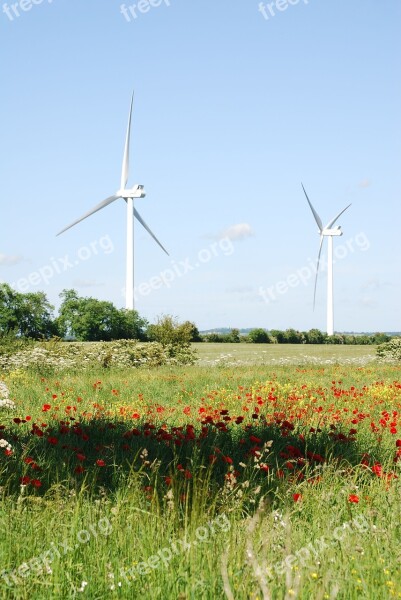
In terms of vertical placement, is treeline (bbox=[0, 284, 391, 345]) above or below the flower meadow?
above

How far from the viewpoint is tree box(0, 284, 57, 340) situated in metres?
52.8

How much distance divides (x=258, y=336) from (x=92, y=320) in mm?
13276

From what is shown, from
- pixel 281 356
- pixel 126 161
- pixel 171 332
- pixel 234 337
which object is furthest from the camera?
pixel 234 337

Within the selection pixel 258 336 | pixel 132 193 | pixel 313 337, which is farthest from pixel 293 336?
pixel 132 193

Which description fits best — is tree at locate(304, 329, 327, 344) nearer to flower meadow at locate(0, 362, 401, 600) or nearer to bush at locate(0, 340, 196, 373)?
bush at locate(0, 340, 196, 373)

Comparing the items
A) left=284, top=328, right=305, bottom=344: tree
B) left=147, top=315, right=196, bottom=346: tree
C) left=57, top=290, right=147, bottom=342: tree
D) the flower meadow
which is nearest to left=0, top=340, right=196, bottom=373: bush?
left=147, top=315, right=196, bottom=346: tree

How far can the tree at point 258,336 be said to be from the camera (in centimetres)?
5309

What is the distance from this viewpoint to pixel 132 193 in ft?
125

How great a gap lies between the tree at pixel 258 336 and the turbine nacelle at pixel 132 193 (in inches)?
718

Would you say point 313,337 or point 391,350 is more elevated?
point 313,337

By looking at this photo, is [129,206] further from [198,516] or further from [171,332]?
[198,516]

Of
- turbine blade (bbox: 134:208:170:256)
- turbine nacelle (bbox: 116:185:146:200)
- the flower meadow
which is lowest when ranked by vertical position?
the flower meadow

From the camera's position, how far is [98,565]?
3828 mm

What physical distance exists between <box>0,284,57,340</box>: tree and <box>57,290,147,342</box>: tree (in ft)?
4.87
